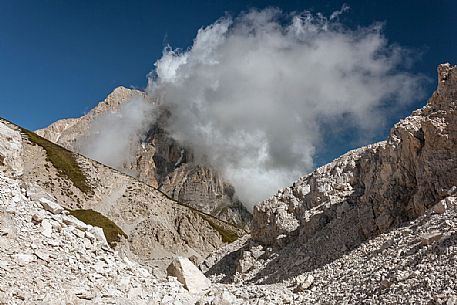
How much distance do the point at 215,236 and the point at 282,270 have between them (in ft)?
396

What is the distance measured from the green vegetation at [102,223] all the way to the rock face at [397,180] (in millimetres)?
72185

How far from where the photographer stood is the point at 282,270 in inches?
1494

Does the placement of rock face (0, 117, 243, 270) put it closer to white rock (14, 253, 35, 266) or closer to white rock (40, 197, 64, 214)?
white rock (40, 197, 64, 214)

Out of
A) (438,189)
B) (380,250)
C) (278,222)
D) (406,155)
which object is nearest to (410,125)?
(406,155)

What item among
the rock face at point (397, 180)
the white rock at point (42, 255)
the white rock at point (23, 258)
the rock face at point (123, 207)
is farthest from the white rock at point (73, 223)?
the rock face at point (123, 207)

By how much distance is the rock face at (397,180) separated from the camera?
28922 mm

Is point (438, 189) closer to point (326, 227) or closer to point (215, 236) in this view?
point (326, 227)

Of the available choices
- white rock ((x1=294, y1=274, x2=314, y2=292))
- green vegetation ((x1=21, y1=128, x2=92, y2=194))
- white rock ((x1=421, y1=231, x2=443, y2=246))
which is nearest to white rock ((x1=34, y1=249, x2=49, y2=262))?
white rock ((x1=294, y1=274, x2=314, y2=292))

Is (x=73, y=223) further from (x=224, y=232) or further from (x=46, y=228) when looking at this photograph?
(x=224, y=232)

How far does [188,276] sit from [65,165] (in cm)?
13068

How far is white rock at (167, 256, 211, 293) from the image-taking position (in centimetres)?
2086

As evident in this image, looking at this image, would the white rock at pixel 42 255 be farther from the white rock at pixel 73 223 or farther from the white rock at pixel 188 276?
the white rock at pixel 188 276

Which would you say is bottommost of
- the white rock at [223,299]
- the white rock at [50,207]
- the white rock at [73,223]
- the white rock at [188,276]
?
the white rock at [223,299]

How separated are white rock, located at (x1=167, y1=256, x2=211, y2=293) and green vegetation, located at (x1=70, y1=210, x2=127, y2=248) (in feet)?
295
